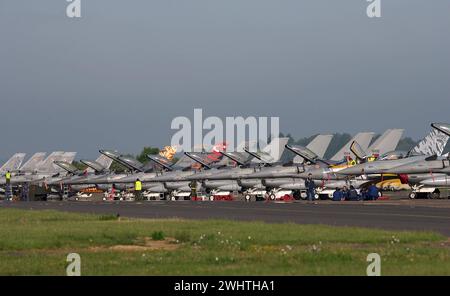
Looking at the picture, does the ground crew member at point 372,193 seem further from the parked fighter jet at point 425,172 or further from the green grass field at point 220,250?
the green grass field at point 220,250

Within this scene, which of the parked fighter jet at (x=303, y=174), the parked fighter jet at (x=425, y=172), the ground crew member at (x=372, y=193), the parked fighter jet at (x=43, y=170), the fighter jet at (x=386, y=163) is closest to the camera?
the ground crew member at (x=372, y=193)

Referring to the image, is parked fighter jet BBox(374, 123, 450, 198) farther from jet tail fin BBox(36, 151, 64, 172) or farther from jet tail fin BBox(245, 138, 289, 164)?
jet tail fin BBox(36, 151, 64, 172)

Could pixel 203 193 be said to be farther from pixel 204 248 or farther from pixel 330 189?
pixel 204 248

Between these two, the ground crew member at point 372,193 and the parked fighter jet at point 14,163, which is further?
the parked fighter jet at point 14,163

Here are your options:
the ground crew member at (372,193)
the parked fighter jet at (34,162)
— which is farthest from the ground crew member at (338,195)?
the parked fighter jet at (34,162)

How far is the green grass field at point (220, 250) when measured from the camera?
1705 centimetres

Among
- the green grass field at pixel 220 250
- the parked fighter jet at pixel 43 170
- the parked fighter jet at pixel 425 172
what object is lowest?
the parked fighter jet at pixel 43 170

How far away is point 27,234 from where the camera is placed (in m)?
26.7
